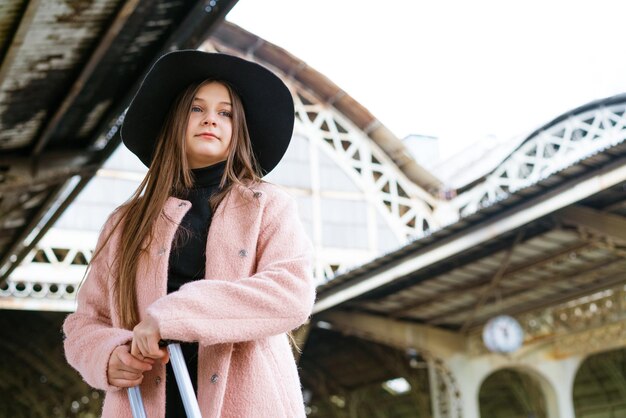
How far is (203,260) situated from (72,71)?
297 inches

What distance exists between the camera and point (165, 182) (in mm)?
2186

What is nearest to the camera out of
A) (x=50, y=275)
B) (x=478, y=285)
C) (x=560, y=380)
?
(x=478, y=285)

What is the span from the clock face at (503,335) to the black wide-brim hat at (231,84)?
1483cm

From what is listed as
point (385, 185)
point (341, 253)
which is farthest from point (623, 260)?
point (385, 185)

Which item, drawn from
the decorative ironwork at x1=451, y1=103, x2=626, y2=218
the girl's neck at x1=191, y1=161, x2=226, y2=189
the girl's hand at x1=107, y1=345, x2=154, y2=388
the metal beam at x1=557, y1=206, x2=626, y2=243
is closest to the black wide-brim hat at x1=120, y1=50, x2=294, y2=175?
the girl's neck at x1=191, y1=161, x2=226, y2=189

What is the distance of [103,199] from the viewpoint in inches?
901

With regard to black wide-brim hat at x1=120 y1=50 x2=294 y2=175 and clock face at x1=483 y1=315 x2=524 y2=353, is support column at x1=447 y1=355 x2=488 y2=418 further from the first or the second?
black wide-brim hat at x1=120 y1=50 x2=294 y2=175

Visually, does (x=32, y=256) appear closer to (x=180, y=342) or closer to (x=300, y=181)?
(x=300, y=181)

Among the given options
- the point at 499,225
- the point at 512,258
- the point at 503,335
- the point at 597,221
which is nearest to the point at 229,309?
the point at 499,225

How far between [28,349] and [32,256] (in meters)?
8.40

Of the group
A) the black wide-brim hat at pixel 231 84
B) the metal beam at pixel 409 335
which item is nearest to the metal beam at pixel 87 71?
the black wide-brim hat at pixel 231 84

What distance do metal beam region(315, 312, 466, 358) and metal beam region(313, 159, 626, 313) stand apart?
7.04ft

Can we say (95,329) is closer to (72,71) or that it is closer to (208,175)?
(208,175)

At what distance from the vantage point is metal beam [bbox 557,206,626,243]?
12.7m
